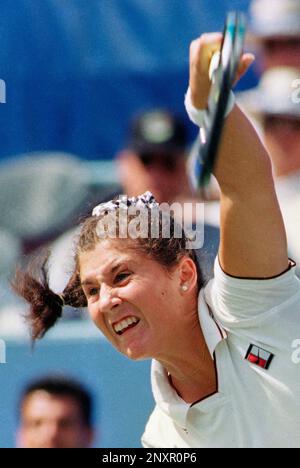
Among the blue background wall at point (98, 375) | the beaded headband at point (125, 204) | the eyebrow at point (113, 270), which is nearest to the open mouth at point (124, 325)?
the eyebrow at point (113, 270)

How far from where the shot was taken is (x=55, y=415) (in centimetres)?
292

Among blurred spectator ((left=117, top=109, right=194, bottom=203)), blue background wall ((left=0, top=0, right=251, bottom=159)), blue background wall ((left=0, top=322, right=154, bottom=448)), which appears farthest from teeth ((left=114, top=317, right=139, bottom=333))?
blue background wall ((left=0, top=0, right=251, bottom=159))

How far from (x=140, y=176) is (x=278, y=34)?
0.52 m

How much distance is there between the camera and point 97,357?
3.03 meters

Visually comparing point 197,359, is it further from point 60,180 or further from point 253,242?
point 60,180

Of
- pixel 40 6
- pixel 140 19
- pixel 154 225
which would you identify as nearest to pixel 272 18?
pixel 140 19

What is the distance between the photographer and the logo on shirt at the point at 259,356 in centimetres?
214

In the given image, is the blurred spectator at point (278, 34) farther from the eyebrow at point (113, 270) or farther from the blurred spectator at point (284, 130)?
the eyebrow at point (113, 270)

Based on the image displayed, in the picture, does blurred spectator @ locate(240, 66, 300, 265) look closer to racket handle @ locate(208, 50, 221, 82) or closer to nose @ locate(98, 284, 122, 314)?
nose @ locate(98, 284, 122, 314)

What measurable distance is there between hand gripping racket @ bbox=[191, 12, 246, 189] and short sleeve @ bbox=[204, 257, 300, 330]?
305 mm

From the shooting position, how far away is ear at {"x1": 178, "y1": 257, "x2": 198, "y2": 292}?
2279mm

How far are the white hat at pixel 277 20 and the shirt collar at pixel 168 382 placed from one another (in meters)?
0.90
